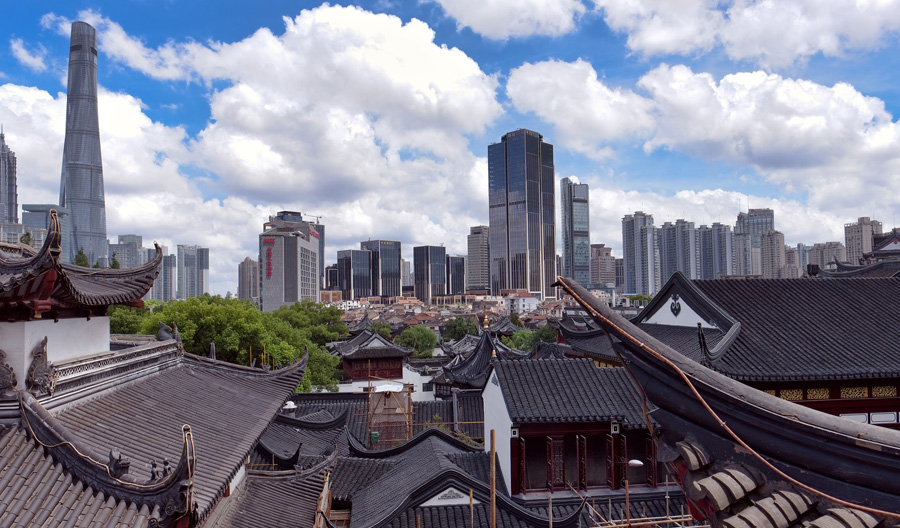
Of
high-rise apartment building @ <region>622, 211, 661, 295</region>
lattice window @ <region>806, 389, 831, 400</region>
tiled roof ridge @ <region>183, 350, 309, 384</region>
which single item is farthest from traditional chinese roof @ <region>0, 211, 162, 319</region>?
high-rise apartment building @ <region>622, 211, 661, 295</region>

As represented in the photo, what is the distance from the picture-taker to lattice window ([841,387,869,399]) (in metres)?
12.3

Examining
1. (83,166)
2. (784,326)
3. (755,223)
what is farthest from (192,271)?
(784,326)

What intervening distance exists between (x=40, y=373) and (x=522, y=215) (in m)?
146

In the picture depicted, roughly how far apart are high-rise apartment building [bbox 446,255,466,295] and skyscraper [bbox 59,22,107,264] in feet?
332

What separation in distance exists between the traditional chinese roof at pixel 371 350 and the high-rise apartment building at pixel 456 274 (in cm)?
13866

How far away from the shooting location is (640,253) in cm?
11631

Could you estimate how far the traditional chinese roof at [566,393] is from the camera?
12.4 metres

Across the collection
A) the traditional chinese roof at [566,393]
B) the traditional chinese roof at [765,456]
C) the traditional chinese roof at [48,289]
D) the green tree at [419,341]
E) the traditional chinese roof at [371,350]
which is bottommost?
the green tree at [419,341]

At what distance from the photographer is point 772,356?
12445 millimetres

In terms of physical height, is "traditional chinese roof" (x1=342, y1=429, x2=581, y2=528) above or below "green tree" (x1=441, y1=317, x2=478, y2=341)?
above

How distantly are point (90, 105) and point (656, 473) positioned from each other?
138 meters

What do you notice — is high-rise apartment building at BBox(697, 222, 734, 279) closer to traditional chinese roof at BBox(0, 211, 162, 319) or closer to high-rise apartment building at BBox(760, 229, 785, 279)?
high-rise apartment building at BBox(760, 229, 785, 279)

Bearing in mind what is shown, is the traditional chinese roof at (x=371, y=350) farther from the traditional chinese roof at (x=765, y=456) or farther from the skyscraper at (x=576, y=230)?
the skyscraper at (x=576, y=230)

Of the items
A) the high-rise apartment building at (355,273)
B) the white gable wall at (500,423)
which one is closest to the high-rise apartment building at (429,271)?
the high-rise apartment building at (355,273)
